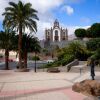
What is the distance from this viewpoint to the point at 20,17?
44594 mm

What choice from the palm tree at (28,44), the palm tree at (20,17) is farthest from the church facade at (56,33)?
the palm tree at (20,17)

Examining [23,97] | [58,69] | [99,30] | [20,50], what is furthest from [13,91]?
[99,30]

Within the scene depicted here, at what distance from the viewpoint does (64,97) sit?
60.4ft

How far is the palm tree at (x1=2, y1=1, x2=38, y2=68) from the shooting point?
1759 inches

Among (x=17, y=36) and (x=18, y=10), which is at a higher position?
(x=18, y=10)

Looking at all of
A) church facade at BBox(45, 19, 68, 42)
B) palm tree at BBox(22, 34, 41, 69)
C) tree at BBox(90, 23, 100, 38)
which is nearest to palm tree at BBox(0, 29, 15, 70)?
palm tree at BBox(22, 34, 41, 69)

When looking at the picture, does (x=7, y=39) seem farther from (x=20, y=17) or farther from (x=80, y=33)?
(x=80, y=33)

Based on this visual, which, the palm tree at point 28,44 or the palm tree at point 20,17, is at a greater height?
the palm tree at point 20,17

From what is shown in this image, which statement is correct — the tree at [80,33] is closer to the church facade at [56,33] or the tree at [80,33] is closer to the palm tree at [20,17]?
the church facade at [56,33]

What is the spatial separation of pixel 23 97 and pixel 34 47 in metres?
31.3

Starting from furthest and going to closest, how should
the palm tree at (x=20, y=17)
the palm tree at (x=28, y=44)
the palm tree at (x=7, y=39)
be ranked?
1. the palm tree at (x=28, y=44)
2. the palm tree at (x=7, y=39)
3. the palm tree at (x=20, y=17)

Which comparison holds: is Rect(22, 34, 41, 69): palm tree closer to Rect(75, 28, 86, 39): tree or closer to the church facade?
Rect(75, 28, 86, 39): tree

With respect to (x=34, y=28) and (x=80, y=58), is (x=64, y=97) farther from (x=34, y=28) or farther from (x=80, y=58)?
(x=80, y=58)

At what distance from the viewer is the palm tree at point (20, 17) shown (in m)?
44.7
